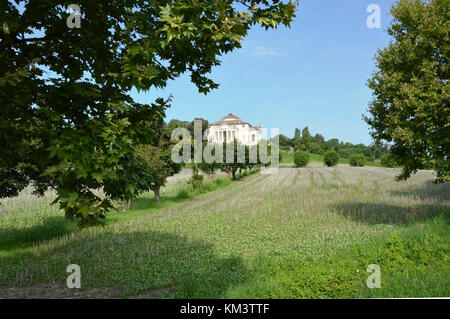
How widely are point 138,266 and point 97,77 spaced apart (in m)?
7.30

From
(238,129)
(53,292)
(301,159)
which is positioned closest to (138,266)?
(53,292)

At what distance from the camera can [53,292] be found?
8578 millimetres

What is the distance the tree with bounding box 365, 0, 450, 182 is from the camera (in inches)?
432

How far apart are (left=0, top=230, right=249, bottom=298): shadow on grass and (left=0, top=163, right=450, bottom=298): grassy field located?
0.13 ft

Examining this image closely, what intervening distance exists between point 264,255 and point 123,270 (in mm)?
5182

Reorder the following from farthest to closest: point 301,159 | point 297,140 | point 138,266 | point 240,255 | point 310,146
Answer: point 297,140 < point 310,146 < point 301,159 < point 240,255 < point 138,266

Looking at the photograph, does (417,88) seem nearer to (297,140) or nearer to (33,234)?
(33,234)

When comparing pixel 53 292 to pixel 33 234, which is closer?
pixel 53 292

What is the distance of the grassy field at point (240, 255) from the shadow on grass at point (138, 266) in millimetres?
39

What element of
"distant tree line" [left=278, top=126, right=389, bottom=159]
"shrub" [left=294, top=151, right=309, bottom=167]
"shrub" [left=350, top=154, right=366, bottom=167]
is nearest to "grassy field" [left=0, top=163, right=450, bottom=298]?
"shrub" [left=294, top=151, right=309, bottom=167]

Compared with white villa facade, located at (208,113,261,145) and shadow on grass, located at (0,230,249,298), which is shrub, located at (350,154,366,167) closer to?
white villa facade, located at (208,113,261,145)

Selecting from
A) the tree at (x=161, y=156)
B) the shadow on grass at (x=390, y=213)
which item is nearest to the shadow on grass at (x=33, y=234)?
Answer: the tree at (x=161, y=156)
